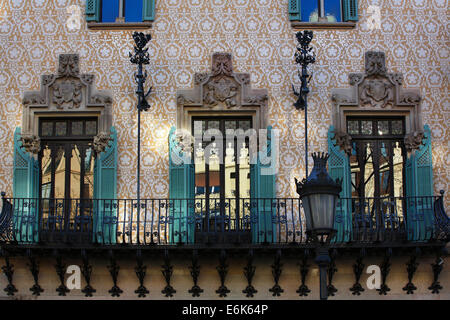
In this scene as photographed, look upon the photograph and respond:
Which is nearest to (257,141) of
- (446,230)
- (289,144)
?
(289,144)

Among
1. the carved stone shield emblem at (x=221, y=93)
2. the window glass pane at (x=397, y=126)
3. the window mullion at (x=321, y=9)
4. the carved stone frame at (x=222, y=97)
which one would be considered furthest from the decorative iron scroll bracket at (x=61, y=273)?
the window mullion at (x=321, y=9)

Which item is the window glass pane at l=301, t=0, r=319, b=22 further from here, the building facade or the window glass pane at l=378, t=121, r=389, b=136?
the window glass pane at l=378, t=121, r=389, b=136

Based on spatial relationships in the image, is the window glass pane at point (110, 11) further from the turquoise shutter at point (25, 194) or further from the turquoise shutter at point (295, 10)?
the turquoise shutter at point (295, 10)

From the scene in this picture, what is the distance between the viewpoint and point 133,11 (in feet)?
56.0

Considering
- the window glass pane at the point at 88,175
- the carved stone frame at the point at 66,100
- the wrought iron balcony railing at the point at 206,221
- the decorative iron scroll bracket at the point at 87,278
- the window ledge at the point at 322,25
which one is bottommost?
the decorative iron scroll bracket at the point at 87,278

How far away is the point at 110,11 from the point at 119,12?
0.18m

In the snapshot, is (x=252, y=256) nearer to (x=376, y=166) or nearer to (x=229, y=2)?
(x=376, y=166)

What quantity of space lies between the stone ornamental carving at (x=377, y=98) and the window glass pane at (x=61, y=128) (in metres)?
4.93

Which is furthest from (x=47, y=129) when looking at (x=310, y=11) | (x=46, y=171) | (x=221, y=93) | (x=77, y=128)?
(x=310, y=11)

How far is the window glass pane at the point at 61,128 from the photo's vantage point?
1672cm

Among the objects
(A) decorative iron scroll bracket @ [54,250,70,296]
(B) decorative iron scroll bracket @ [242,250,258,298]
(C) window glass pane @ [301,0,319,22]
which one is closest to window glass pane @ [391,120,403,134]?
(C) window glass pane @ [301,0,319,22]

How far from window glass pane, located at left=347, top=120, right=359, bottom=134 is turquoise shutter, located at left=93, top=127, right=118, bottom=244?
4267 mm

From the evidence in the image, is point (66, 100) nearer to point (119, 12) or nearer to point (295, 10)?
point (119, 12)

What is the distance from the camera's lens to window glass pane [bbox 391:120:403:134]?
Result: 16730 millimetres
